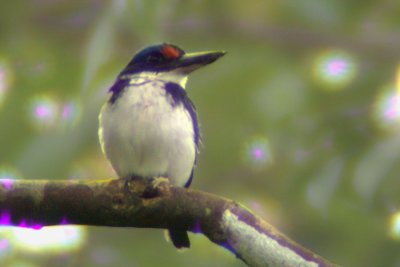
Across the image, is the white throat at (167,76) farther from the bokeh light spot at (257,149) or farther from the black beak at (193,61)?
the bokeh light spot at (257,149)

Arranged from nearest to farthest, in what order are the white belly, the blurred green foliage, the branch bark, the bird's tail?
the branch bark, the white belly, the bird's tail, the blurred green foliage

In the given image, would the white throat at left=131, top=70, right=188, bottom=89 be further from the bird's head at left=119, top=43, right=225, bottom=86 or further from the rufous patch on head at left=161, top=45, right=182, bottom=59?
A: the rufous patch on head at left=161, top=45, right=182, bottom=59

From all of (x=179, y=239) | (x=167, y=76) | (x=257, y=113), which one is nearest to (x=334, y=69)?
(x=257, y=113)

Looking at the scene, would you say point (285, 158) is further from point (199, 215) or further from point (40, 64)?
point (199, 215)

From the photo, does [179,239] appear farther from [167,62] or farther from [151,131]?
[167,62]

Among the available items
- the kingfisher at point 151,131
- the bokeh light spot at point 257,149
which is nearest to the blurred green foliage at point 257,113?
the bokeh light spot at point 257,149

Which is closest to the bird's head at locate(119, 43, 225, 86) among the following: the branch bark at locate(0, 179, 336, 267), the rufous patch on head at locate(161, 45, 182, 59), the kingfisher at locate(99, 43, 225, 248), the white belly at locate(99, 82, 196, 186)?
the rufous patch on head at locate(161, 45, 182, 59)

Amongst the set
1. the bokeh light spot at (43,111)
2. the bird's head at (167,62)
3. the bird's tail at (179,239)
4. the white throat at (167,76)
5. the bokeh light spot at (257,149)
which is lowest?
the bokeh light spot at (257,149)

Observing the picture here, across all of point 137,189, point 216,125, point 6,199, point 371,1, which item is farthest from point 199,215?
point 371,1
